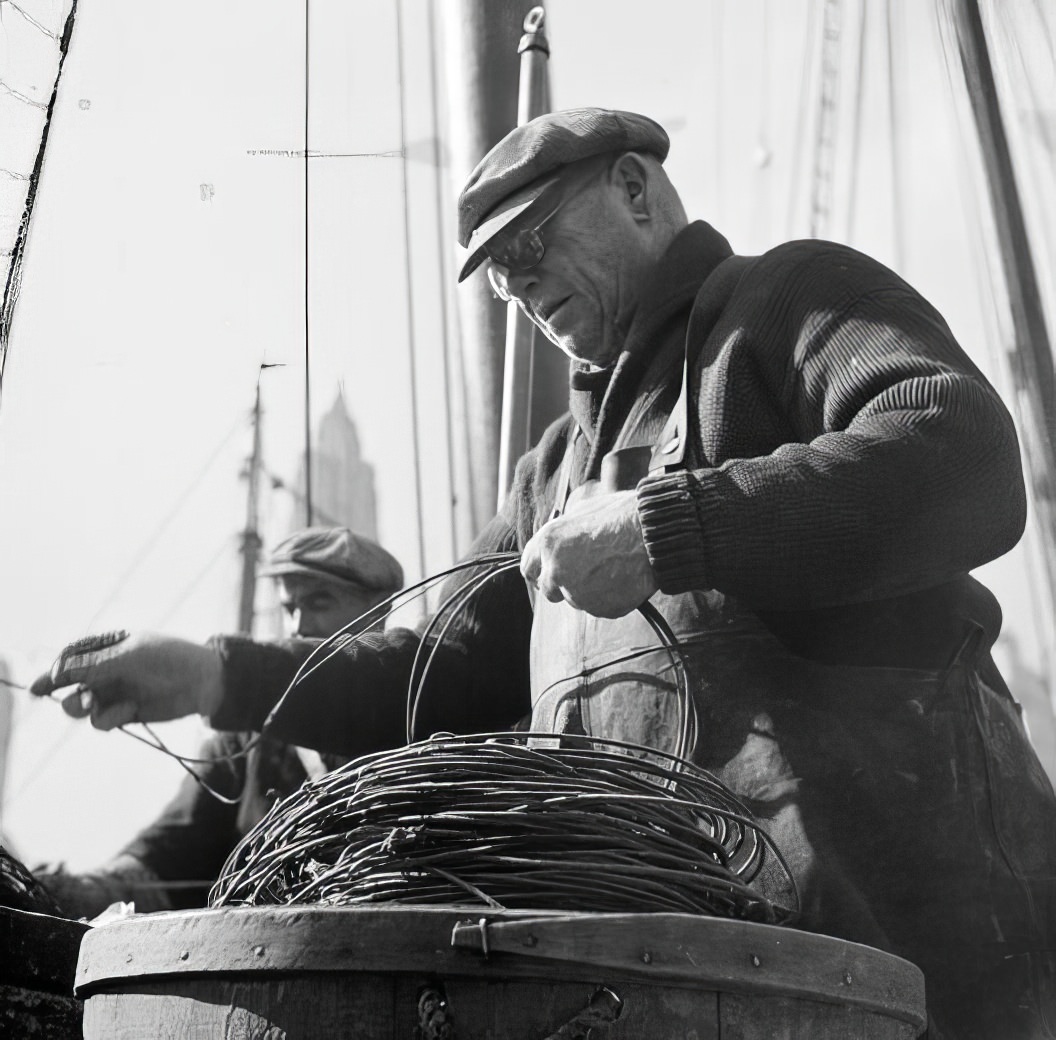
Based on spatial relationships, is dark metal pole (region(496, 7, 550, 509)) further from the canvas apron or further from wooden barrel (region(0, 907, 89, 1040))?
wooden barrel (region(0, 907, 89, 1040))

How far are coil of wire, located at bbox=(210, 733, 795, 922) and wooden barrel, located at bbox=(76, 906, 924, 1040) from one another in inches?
3.2

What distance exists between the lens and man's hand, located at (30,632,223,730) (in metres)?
1.67

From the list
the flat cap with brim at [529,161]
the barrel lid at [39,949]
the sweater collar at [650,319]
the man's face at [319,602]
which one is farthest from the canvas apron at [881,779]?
the man's face at [319,602]

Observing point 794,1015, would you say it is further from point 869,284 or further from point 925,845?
point 869,284

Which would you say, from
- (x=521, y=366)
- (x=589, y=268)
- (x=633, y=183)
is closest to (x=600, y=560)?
(x=589, y=268)

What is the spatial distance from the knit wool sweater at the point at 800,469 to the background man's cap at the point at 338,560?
4.50ft

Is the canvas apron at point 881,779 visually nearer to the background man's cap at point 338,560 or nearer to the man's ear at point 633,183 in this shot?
the man's ear at point 633,183

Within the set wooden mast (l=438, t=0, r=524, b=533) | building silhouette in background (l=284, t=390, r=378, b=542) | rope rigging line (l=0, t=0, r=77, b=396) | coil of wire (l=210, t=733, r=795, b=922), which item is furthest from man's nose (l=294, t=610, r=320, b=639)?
coil of wire (l=210, t=733, r=795, b=922)

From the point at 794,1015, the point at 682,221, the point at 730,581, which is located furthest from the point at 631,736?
the point at 682,221

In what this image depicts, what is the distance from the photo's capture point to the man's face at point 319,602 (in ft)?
→ 10.5

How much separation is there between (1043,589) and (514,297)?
1.81 metres

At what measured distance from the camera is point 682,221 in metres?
1.75

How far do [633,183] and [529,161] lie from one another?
0.44 ft

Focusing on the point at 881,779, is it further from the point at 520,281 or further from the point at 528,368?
the point at 528,368
